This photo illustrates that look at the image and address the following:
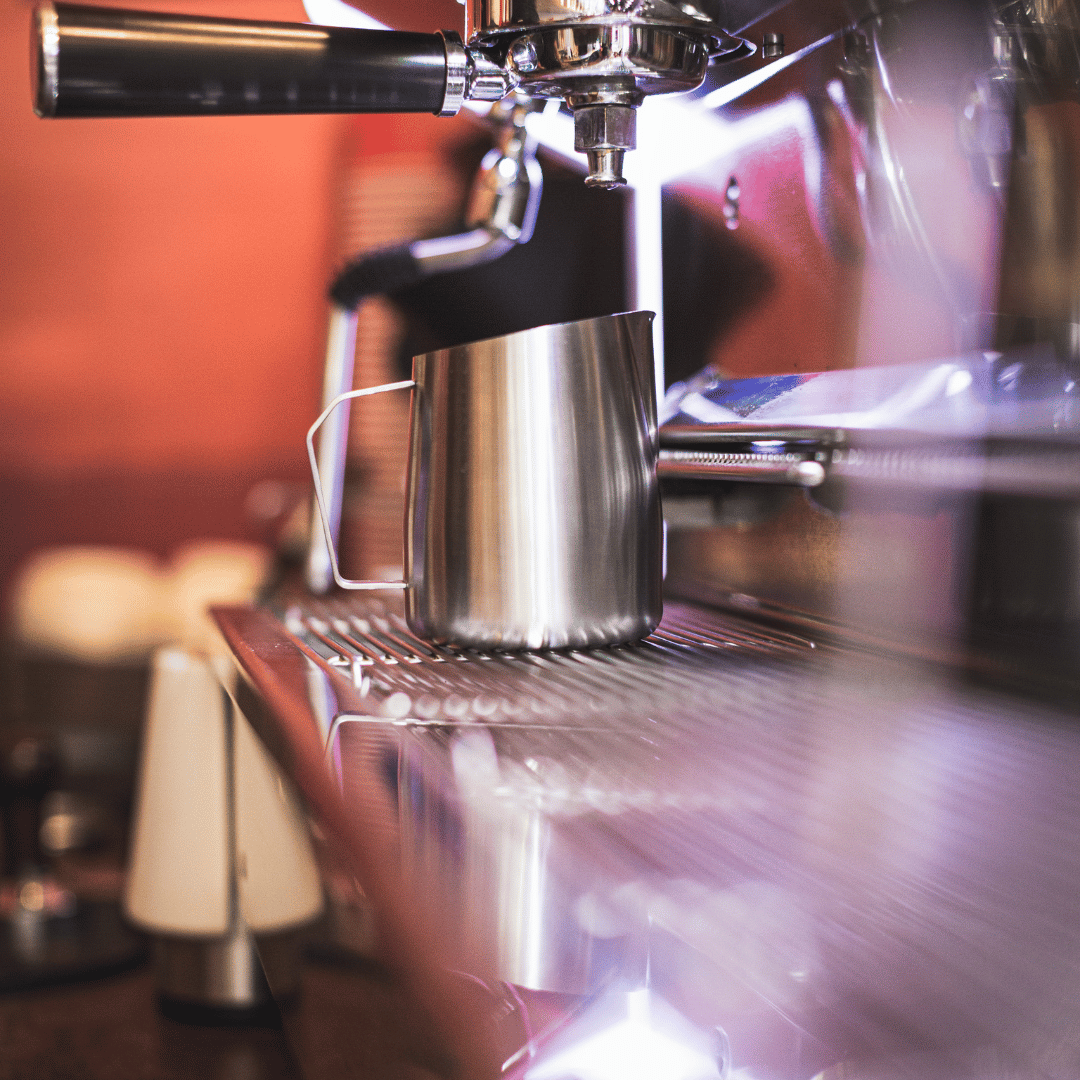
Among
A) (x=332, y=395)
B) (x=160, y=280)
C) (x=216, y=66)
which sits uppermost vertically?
(x=160, y=280)

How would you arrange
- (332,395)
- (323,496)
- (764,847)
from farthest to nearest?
(332,395) → (323,496) → (764,847)

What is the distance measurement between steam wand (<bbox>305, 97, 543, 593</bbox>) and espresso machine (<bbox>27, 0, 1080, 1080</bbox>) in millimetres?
25

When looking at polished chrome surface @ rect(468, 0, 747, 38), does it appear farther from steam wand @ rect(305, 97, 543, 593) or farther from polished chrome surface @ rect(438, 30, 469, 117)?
steam wand @ rect(305, 97, 543, 593)

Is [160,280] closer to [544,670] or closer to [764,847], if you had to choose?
[544,670]

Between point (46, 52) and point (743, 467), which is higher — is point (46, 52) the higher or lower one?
the higher one

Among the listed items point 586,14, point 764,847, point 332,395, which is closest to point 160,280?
point 332,395

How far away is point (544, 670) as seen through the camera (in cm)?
50

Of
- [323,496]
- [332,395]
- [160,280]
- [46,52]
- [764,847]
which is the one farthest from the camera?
[160,280]

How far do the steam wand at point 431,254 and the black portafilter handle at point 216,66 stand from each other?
24 cm

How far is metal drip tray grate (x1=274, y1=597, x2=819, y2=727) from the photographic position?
1.40ft

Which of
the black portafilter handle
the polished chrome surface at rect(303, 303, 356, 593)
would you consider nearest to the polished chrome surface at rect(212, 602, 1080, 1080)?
the black portafilter handle

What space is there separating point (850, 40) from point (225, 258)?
2.02m

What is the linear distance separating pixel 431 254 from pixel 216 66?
328mm

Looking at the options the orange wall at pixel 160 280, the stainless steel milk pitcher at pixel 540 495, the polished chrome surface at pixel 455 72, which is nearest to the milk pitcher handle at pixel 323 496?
the stainless steel milk pitcher at pixel 540 495
